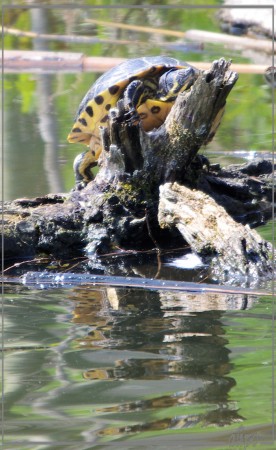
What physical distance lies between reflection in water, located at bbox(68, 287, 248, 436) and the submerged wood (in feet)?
1.51

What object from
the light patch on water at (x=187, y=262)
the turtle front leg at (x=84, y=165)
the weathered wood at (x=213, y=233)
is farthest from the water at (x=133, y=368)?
the turtle front leg at (x=84, y=165)

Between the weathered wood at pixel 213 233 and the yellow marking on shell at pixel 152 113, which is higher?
the yellow marking on shell at pixel 152 113

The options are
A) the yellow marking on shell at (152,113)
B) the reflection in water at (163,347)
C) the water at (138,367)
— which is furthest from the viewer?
the yellow marking on shell at (152,113)

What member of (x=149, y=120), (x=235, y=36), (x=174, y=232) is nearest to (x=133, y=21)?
(x=235, y=36)

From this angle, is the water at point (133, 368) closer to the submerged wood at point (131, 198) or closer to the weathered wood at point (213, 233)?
the weathered wood at point (213, 233)

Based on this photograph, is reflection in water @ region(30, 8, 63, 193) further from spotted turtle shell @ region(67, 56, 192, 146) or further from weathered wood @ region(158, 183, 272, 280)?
weathered wood @ region(158, 183, 272, 280)

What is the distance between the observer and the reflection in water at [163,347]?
2045mm

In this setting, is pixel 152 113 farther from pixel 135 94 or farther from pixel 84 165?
pixel 84 165

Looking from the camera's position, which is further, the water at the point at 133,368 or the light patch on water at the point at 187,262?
the light patch on water at the point at 187,262

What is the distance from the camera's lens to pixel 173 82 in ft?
14.7

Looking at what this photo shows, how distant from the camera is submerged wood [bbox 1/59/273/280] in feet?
11.6

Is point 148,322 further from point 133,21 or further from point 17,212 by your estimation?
point 133,21

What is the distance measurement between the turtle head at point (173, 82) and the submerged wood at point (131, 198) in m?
0.57

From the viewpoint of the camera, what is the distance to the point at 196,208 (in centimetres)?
345
